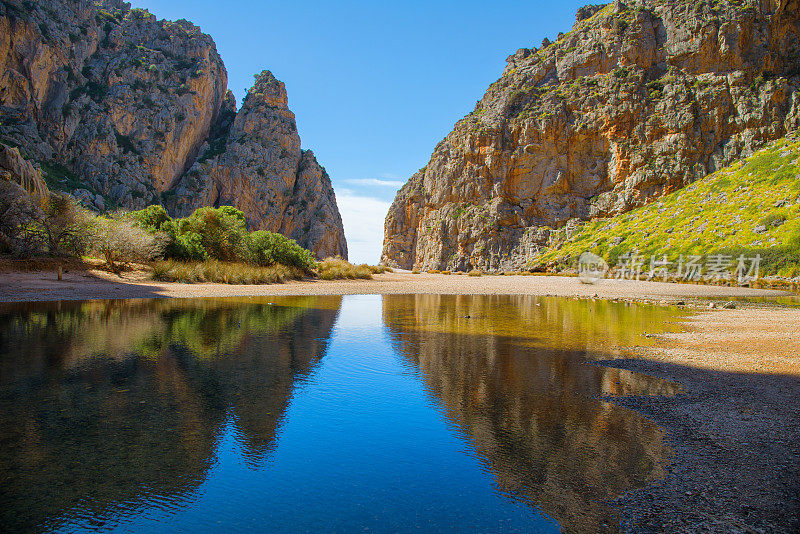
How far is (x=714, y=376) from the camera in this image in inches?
330

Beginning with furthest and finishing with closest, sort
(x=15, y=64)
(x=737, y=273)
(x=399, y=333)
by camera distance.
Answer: (x=15, y=64)
(x=737, y=273)
(x=399, y=333)

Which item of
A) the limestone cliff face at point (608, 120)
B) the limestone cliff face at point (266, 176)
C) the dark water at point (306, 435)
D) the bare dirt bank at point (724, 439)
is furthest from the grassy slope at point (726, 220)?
the limestone cliff face at point (266, 176)

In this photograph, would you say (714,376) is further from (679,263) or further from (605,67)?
(605,67)

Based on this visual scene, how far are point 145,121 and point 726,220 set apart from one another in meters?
107

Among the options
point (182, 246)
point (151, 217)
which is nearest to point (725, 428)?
point (182, 246)

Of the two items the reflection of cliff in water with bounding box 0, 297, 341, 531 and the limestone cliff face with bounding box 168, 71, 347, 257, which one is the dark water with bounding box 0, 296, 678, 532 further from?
the limestone cliff face with bounding box 168, 71, 347, 257

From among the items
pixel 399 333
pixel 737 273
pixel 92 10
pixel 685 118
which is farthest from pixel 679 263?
pixel 92 10

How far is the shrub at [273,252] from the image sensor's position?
3628cm

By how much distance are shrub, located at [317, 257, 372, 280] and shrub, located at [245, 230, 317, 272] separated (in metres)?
2.48

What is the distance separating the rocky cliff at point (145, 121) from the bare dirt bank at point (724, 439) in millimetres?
74511

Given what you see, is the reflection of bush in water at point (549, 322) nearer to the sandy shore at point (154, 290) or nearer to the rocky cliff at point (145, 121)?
the sandy shore at point (154, 290)

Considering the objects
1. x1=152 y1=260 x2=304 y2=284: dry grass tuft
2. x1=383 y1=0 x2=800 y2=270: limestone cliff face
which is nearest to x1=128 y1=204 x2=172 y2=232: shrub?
x1=152 y1=260 x2=304 y2=284: dry grass tuft

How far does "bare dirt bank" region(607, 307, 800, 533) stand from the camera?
3.75 m

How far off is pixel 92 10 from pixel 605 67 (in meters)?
108
